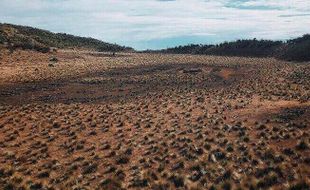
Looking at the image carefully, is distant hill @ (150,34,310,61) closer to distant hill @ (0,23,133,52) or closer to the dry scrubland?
the dry scrubland

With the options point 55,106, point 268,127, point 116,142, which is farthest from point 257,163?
point 55,106

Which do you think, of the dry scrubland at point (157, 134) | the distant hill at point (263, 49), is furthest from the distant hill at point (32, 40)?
the dry scrubland at point (157, 134)

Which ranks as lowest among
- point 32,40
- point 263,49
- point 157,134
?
point 157,134

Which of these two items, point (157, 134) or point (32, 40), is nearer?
point (157, 134)

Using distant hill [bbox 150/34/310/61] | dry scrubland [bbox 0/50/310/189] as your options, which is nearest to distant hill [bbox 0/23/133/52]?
distant hill [bbox 150/34/310/61]

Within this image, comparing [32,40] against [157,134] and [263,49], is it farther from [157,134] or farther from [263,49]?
[157,134]

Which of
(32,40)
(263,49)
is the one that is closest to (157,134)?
(263,49)
